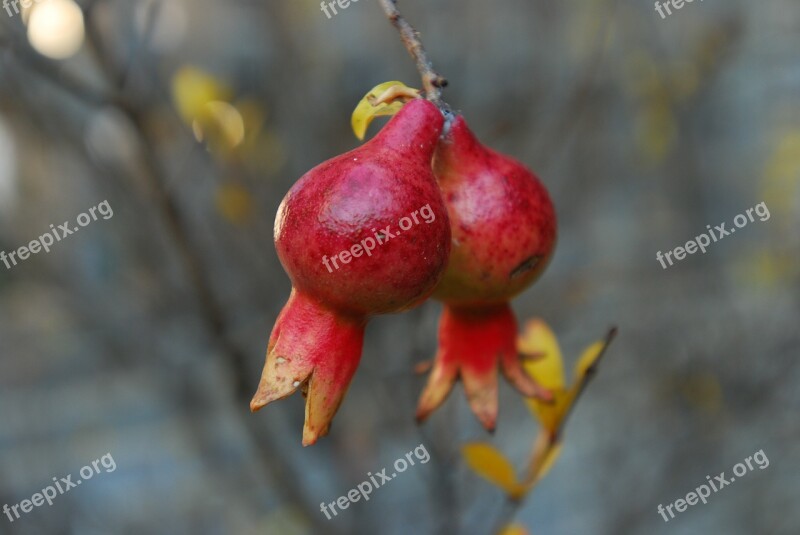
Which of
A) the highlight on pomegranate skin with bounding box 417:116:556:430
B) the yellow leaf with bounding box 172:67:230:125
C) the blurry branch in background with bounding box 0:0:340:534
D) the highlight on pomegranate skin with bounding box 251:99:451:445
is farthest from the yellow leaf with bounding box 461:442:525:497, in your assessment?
the yellow leaf with bounding box 172:67:230:125

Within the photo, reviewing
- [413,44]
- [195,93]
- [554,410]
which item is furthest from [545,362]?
[195,93]

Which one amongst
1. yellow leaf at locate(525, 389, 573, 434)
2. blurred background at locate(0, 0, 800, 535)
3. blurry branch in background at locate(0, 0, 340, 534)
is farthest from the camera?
blurred background at locate(0, 0, 800, 535)

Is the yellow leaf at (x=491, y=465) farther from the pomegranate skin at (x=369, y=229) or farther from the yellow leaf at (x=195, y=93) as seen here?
the yellow leaf at (x=195, y=93)

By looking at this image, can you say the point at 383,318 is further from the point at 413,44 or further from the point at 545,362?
the point at 413,44

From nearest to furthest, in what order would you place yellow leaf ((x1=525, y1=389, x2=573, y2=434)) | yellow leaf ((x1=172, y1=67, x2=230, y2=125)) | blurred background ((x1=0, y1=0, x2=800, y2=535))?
1. yellow leaf ((x1=525, y1=389, x2=573, y2=434))
2. yellow leaf ((x1=172, y1=67, x2=230, y2=125))
3. blurred background ((x1=0, y1=0, x2=800, y2=535))

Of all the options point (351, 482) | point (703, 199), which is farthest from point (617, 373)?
Result: point (351, 482)

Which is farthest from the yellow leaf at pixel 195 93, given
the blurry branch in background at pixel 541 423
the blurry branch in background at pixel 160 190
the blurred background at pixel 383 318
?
the blurry branch in background at pixel 541 423

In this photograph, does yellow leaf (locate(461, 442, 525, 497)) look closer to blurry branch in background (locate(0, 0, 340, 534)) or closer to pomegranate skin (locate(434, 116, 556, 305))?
pomegranate skin (locate(434, 116, 556, 305))
